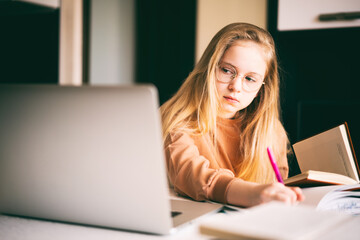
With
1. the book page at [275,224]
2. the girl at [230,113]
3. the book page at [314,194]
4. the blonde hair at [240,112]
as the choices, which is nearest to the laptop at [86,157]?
the book page at [275,224]

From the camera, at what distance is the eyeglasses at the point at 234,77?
112 cm

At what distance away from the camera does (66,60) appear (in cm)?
133

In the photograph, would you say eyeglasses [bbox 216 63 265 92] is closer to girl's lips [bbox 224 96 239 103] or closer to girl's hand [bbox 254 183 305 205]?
girl's lips [bbox 224 96 239 103]

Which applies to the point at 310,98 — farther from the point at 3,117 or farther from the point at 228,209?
the point at 3,117

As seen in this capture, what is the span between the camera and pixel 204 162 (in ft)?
3.06

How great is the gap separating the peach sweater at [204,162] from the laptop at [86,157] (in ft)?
0.54

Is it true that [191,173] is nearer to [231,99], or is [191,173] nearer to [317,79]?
[231,99]

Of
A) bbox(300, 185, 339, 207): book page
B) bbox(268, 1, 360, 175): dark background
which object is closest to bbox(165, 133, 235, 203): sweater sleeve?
bbox(300, 185, 339, 207): book page

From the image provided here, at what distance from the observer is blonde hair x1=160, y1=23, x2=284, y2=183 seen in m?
1.13

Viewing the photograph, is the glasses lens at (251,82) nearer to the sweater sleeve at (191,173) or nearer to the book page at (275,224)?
the sweater sleeve at (191,173)

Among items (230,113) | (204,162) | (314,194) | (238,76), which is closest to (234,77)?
(238,76)

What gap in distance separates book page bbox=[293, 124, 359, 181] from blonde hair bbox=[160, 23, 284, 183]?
0.11 metres

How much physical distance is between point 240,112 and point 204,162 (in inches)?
16.1

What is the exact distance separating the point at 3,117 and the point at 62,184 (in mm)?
150
